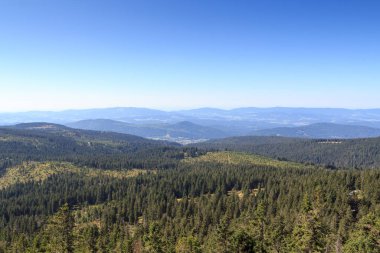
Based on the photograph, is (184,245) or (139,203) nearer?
(184,245)

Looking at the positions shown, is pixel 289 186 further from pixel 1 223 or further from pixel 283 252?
pixel 1 223

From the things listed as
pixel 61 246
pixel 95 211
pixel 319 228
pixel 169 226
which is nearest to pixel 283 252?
pixel 319 228

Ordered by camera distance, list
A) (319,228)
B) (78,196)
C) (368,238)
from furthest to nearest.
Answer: (78,196) < (368,238) < (319,228)

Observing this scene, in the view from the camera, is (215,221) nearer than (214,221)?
Yes

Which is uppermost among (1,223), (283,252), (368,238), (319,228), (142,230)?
(319,228)

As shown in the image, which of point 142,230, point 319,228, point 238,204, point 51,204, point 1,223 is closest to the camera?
point 319,228

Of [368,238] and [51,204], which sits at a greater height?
[368,238]

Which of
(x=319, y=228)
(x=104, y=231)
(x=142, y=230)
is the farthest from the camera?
(x=104, y=231)

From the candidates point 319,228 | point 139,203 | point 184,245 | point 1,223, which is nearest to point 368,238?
point 319,228

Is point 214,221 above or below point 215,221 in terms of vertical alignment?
below

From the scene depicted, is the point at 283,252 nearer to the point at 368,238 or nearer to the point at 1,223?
the point at 368,238
